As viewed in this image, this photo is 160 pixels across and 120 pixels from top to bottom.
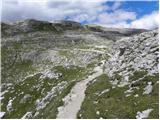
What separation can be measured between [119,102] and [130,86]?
4978mm

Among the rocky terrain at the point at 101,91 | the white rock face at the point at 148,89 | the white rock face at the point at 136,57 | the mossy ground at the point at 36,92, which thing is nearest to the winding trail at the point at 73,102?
the rocky terrain at the point at 101,91

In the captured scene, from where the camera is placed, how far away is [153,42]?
5259 centimetres

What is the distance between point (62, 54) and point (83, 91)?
253 feet

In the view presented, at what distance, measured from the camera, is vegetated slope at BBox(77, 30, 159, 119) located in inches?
1426

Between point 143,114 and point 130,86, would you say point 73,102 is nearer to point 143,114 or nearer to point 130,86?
point 130,86

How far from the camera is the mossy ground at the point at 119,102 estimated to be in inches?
1398

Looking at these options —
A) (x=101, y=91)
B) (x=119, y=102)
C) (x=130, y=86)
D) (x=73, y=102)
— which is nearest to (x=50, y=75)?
(x=73, y=102)

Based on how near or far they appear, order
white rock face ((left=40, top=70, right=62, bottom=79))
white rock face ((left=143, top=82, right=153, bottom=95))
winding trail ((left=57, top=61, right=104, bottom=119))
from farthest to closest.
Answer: white rock face ((left=40, top=70, right=62, bottom=79))
winding trail ((left=57, top=61, right=104, bottom=119))
white rock face ((left=143, top=82, right=153, bottom=95))

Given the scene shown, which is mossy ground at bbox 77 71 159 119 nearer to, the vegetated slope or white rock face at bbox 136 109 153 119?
the vegetated slope

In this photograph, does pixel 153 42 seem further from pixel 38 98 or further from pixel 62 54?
pixel 62 54

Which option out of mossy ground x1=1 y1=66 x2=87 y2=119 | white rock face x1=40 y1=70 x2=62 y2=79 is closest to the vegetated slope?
mossy ground x1=1 y1=66 x2=87 y2=119

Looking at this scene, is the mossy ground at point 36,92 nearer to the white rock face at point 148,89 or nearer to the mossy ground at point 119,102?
the mossy ground at point 119,102

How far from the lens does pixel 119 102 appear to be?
128ft

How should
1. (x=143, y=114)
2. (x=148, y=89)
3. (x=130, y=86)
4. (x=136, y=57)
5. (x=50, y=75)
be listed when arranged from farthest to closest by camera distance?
(x=50, y=75) → (x=136, y=57) → (x=130, y=86) → (x=148, y=89) → (x=143, y=114)
